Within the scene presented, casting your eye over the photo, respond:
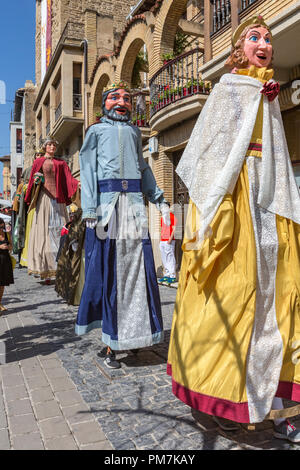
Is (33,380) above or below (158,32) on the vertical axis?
below

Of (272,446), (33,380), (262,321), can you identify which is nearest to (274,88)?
(262,321)

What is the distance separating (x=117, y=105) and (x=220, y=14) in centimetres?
628

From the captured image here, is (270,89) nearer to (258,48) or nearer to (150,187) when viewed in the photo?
(258,48)

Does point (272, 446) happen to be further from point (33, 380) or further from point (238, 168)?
point (33, 380)

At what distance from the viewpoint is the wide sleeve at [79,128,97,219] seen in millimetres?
3459

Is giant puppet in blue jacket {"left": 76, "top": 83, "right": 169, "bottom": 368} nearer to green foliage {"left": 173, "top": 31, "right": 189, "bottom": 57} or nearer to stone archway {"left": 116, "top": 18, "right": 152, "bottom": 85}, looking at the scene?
stone archway {"left": 116, "top": 18, "right": 152, "bottom": 85}

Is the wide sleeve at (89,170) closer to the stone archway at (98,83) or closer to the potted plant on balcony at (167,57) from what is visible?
the potted plant on balcony at (167,57)

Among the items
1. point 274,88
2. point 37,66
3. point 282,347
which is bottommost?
point 282,347

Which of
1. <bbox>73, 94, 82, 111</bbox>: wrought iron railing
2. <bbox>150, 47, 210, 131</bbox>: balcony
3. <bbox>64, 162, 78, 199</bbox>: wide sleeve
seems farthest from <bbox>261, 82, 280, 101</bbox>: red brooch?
<bbox>73, 94, 82, 111</bbox>: wrought iron railing

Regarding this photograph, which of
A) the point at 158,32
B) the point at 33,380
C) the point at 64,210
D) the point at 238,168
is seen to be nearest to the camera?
the point at 238,168

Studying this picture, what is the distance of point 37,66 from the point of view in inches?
1235

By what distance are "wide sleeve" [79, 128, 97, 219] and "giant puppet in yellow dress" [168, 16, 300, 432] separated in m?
1.18

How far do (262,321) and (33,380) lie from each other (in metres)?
2.02

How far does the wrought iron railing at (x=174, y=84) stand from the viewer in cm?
944
